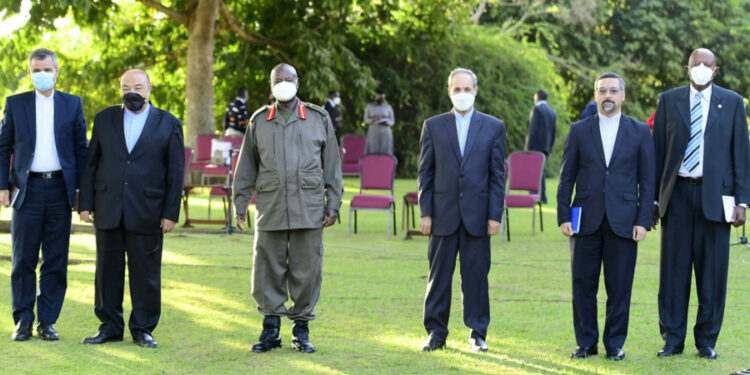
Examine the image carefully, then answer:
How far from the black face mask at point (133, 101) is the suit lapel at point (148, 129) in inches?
3.7

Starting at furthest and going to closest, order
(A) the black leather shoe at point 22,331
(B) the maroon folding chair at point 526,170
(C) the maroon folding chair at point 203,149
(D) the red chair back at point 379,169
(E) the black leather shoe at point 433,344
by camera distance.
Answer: (C) the maroon folding chair at point 203,149
(B) the maroon folding chair at point 526,170
(D) the red chair back at point 379,169
(A) the black leather shoe at point 22,331
(E) the black leather shoe at point 433,344

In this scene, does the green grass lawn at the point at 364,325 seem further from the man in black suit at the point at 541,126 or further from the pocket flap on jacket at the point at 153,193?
the man in black suit at the point at 541,126

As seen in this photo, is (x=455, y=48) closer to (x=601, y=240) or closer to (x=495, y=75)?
(x=495, y=75)

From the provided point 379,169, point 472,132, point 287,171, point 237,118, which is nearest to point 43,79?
point 287,171

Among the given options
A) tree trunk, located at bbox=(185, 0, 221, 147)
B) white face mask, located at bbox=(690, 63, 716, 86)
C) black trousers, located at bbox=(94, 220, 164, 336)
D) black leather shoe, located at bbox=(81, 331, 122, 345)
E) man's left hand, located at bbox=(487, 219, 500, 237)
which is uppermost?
tree trunk, located at bbox=(185, 0, 221, 147)

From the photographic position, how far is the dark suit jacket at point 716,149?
612cm

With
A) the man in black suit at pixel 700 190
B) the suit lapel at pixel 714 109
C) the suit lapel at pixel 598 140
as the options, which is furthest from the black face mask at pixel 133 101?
the suit lapel at pixel 714 109

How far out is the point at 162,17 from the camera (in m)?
23.9

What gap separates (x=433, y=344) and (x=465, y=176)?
1025mm

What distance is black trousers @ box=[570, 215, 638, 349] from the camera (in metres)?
6.12

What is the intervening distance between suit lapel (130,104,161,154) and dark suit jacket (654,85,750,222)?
10.0 feet

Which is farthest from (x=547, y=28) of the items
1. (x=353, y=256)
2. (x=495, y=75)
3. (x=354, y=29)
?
(x=353, y=256)

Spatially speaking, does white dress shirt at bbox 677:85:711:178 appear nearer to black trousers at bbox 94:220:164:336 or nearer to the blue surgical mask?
black trousers at bbox 94:220:164:336

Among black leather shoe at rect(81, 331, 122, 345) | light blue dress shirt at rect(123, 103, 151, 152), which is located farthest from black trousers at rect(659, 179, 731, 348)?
black leather shoe at rect(81, 331, 122, 345)
